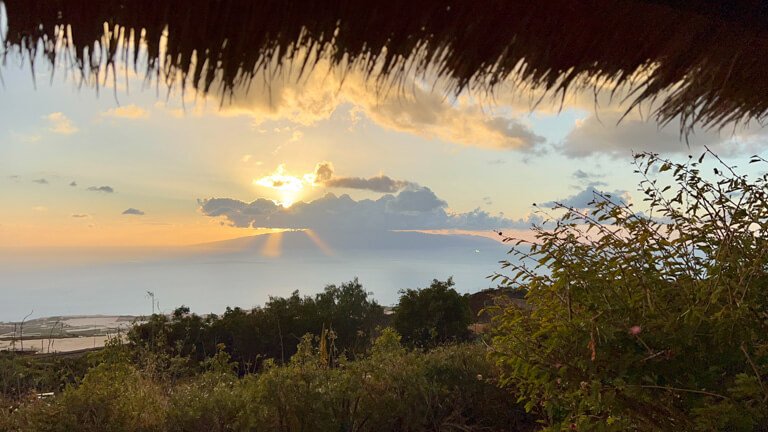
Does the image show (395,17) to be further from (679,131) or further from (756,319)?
(756,319)

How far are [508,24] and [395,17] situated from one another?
0.34 meters

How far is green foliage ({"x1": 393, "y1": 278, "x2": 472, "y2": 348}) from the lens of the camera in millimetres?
16516

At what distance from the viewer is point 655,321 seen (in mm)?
2615

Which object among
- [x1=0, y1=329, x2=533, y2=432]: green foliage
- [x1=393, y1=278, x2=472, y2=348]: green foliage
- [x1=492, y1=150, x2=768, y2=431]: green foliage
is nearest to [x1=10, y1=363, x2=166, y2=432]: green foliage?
[x1=0, y1=329, x2=533, y2=432]: green foliage

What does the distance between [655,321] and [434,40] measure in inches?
73.2

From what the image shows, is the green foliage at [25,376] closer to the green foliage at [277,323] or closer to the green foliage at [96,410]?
the green foliage at [96,410]

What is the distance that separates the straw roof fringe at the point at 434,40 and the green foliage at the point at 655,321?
106 cm

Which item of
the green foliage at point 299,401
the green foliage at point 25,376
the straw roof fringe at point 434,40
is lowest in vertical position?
the green foliage at point 299,401

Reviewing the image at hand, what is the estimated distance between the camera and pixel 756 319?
2.61 meters

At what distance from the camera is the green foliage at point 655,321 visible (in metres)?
2.58

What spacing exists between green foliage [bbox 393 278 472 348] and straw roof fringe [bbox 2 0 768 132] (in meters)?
14.9

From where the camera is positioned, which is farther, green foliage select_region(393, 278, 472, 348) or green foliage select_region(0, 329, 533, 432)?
green foliage select_region(393, 278, 472, 348)

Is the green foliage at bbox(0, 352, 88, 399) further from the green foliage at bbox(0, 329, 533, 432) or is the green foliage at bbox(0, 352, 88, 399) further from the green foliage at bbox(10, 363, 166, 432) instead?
the green foliage at bbox(10, 363, 166, 432)

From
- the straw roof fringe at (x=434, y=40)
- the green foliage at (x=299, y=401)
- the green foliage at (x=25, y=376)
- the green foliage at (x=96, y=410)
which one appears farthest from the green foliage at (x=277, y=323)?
the straw roof fringe at (x=434, y=40)
